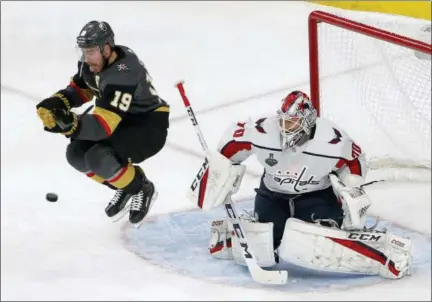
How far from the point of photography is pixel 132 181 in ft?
14.2

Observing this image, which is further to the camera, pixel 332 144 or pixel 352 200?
pixel 332 144

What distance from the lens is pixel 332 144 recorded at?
4199 mm

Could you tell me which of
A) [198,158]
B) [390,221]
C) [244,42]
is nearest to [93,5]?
[244,42]

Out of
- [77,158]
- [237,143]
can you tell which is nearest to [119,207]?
[77,158]

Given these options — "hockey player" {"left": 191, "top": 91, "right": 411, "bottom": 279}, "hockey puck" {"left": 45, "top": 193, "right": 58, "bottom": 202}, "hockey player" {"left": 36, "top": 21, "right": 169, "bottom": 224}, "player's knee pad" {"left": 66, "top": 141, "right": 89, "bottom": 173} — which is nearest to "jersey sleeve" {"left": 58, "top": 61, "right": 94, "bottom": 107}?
"hockey player" {"left": 36, "top": 21, "right": 169, "bottom": 224}

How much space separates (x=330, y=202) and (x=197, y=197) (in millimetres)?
505

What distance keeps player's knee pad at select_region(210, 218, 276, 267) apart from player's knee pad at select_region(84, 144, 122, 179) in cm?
Answer: 50

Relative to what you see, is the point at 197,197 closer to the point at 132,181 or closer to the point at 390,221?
the point at 132,181

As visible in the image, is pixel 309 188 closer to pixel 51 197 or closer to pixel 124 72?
pixel 124 72

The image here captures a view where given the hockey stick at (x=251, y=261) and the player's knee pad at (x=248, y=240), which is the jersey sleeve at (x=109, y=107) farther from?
the player's knee pad at (x=248, y=240)

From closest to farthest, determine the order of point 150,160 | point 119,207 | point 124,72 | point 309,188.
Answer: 1. point 124,72
2. point 309,188
3. point 119,207
4. point 150,160

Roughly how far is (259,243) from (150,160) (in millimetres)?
1509

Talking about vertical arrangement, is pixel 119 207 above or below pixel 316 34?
below

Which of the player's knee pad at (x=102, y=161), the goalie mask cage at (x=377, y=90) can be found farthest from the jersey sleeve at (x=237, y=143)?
the goalie mask cage at (x=377, y=90)
